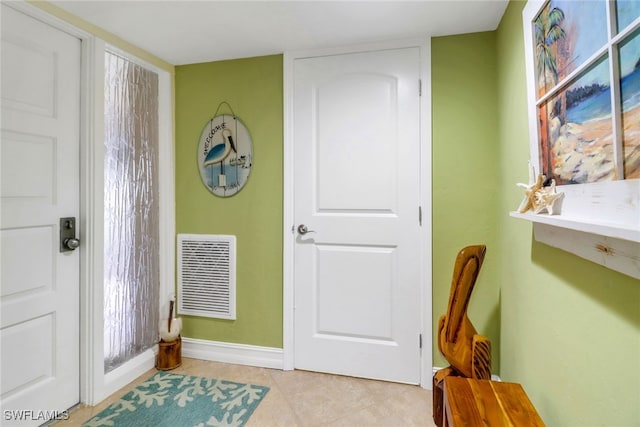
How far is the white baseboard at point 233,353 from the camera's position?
2338 mm

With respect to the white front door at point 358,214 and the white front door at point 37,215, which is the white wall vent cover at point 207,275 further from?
the white front door at point 37,215

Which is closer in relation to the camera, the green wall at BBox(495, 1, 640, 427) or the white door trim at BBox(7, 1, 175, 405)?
the green wall at BBox(495, 1, 640, 427)

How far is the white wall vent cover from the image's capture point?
244cm

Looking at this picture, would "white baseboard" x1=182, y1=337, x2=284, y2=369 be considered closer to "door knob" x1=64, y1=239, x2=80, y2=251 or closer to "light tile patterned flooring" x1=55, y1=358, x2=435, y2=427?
"light tile patterned flooring" x1=55, y1=358, x2=435, y2=427

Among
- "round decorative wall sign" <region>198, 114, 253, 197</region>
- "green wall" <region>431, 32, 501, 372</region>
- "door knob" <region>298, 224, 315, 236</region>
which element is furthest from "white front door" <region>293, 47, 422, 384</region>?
"round decorative wall sign" <region>198, 114, 253, 197</region>

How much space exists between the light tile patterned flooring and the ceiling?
88.4 inches

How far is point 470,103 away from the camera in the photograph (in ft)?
6.68

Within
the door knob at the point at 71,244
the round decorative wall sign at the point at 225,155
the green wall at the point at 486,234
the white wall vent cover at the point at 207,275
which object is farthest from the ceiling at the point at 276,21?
the white wall vent cover at the point at 207,275

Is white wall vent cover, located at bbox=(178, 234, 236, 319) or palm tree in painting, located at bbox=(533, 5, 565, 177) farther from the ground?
palm tree in painting, located at bbox=(533, 5, 565, 177)

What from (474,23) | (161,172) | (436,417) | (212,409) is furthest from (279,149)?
(436,417)

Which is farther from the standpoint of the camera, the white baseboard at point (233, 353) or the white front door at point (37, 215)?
the white baseboard at point (233, 353)

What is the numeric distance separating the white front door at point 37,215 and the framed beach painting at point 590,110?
7.49ft

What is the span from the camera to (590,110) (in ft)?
2.75

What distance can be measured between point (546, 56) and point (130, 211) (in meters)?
2.41
